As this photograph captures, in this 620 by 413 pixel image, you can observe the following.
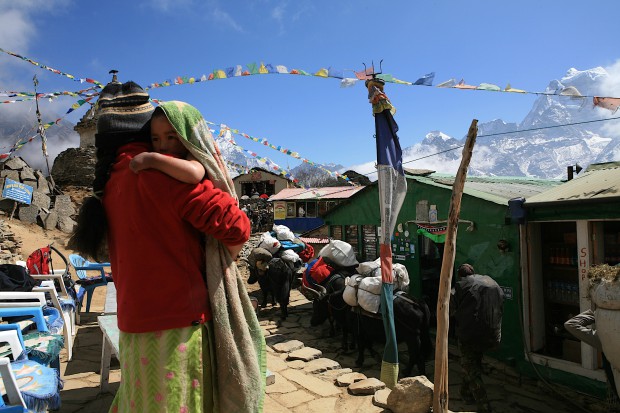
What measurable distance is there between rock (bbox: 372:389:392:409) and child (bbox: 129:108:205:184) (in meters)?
3.11

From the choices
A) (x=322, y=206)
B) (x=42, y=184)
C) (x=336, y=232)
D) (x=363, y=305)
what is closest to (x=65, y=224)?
(x=42, y=184)

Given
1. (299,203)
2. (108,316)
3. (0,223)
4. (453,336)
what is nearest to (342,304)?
(453,336)

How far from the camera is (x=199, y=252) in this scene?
154 cm

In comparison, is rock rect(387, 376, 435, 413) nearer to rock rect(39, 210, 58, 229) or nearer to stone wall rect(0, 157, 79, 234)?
stone wall rect(0, 157, 79, 234)

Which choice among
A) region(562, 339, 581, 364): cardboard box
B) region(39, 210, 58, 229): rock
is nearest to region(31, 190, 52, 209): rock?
region(39, 210, 58, 229): rock

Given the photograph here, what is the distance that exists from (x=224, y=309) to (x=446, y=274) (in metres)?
2.34

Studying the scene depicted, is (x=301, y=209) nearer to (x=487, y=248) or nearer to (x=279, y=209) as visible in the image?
(x=279, y=209)

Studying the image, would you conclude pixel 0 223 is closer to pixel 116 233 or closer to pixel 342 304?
pixel 342 304

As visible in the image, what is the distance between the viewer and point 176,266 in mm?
1479

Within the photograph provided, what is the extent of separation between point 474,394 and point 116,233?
5.55 metres

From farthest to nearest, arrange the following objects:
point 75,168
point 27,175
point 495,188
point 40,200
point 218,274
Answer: point 75,168 → point 27,175 → point 40,200 → point 495,188 → point 218,274

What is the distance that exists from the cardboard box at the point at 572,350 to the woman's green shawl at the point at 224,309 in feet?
20.9

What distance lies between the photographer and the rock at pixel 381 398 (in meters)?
3.72

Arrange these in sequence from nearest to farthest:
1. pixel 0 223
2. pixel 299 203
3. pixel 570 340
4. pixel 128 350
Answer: pixel 128 350
pixel 570 340
pixel 0 223
pixel 299 203
